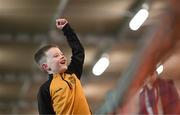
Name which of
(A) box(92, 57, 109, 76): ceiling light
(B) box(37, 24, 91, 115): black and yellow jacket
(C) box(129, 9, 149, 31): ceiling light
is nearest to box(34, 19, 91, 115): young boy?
(B) box(37, 24, 91, 115): black and yellow jacket

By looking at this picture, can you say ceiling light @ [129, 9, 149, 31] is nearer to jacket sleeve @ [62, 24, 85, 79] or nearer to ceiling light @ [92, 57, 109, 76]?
ceiling light @ [92, 57, 109, 76]

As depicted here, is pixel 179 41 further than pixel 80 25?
No

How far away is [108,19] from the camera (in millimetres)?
5980

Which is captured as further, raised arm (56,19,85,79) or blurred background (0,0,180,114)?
blurred background (0,0,180,114)

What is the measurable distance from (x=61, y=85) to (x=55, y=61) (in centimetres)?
12

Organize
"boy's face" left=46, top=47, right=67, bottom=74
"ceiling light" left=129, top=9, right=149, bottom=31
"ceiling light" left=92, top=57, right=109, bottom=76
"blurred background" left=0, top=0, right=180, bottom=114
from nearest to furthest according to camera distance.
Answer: "boy's face" left=46, top=47, right=67, bottom=74, "ceiling light" left=129, top=9, right=149, bottom=31, "blurred background" left=0, top=0, right=180, bottom=114, "ceiling light" left=92, top=57, right=109, bottom=76

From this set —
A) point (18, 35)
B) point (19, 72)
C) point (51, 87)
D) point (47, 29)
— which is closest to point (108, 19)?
point (47, 29)

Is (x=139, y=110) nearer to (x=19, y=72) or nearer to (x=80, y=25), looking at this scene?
(x=80, y=25)

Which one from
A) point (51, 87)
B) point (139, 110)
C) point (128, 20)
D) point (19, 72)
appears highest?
point (19, 72)

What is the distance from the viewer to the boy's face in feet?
5.16

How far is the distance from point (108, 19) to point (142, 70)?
5.25m

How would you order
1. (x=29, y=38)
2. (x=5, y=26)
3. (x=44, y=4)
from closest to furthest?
1. (x=44, y=4)
2. (x=5, y=26)
3. (x=29, y=38)

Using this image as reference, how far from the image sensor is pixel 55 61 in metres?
1.58

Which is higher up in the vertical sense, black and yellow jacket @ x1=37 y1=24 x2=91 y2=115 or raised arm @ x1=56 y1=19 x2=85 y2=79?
raised arm @ x1=56 y1=19 x2=85 y2=79
